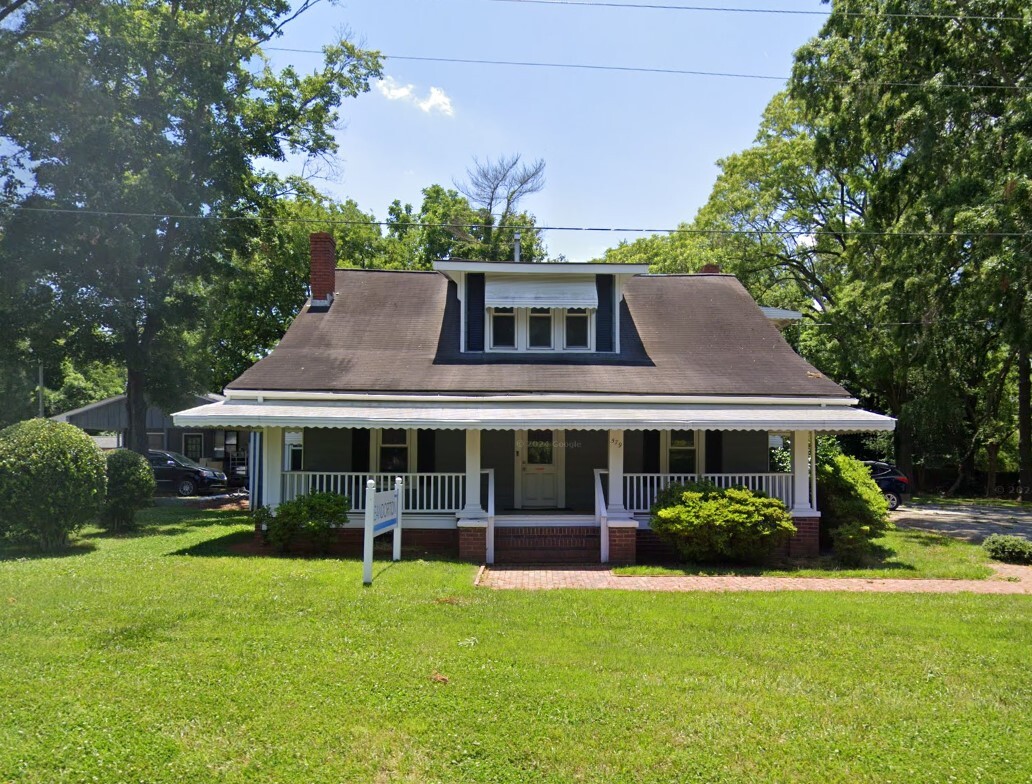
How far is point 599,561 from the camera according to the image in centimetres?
1274

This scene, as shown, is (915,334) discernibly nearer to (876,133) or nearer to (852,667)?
(876,133)

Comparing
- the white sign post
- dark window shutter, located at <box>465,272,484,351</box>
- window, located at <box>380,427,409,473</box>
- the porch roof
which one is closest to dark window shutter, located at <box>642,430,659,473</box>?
the porch roof

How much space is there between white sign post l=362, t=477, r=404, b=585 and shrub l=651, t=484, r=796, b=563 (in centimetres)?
432

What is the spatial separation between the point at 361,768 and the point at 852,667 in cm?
441

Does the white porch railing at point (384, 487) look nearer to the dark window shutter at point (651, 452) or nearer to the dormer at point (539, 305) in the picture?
the dormer at point (539, 305)

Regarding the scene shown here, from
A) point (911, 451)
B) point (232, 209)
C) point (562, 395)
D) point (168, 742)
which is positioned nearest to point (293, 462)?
point (562, 395)

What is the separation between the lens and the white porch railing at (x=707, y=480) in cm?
1358

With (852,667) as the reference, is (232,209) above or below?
above

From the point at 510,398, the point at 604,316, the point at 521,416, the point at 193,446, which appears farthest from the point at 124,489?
the point at 193,446

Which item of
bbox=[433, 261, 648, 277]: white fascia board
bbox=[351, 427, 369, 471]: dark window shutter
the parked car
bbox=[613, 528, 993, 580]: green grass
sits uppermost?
bbox=[433, 261, 648, 277]: white fascia board

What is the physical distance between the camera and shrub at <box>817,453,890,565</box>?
1246 cm

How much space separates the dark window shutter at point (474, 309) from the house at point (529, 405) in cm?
5

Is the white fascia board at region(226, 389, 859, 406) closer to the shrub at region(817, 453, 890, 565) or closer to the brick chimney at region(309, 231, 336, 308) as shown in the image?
the shrub at region(817, 453, 890, 565)

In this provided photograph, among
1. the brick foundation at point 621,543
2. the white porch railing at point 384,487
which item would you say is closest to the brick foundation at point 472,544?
the white porch railing at point 384,487
